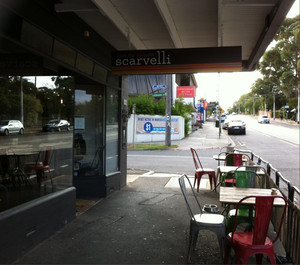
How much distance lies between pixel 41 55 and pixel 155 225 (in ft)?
10.6

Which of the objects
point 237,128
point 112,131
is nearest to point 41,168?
point 112,131

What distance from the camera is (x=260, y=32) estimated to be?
665 centimetres

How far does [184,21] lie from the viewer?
20.2ft

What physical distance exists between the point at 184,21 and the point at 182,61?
0.79 metres

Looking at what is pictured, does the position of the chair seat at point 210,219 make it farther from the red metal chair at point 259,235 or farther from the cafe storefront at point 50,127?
the cafe storefront at point 50,127

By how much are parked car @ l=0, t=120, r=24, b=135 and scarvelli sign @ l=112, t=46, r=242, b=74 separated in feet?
6.82

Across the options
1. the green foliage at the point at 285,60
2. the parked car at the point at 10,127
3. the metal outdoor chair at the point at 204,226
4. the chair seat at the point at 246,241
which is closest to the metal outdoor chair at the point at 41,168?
the parked car at the point at 10,127

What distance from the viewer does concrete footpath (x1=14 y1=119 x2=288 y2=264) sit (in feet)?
13.7

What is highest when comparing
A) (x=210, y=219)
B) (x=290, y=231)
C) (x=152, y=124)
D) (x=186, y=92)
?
(x=186, y=92)

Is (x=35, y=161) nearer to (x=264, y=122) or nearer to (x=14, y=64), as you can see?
A: (x=14, y=64)

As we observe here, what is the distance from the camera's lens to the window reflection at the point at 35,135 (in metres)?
5.79

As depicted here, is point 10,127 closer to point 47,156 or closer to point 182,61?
point 47,156

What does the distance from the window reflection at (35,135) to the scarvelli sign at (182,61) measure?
121 cm

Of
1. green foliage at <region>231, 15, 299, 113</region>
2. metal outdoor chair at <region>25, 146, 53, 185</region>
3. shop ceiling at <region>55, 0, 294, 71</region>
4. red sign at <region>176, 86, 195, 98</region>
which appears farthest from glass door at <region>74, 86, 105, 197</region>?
green foliage at <region>231, 15, 299, 113</region>
